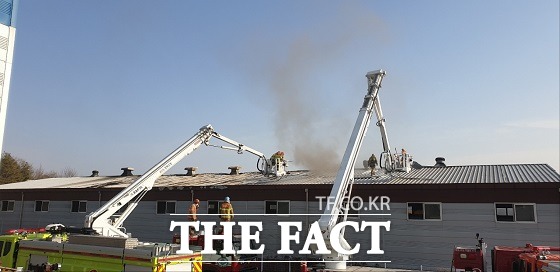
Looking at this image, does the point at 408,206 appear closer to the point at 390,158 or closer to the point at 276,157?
the point at 390,158

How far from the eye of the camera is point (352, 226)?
20109 millimetres

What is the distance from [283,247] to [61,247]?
11.3 meters

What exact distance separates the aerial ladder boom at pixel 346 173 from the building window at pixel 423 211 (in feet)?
10.7

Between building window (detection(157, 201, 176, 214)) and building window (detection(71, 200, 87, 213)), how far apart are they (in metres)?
6.45

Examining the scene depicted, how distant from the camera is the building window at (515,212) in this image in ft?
55.7

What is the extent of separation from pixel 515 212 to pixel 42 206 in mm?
30676

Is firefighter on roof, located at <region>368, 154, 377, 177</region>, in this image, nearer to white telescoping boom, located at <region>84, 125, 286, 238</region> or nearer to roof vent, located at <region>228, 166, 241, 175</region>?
white telescoping boom, located at <region>84, 125, 286, 238</region>

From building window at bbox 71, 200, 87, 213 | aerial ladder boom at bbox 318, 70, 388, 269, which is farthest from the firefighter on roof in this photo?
building window at bbox 71, 200, 87, 213

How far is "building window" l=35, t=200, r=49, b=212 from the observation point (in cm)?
2977

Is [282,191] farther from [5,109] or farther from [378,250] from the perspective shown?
[5,109]

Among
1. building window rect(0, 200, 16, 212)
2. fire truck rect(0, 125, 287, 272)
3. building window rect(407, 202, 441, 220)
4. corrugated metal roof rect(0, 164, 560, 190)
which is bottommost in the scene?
fire truck rect(0, 125, 287, 272)

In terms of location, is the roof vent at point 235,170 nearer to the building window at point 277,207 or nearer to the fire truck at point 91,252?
the building window at point 277,207

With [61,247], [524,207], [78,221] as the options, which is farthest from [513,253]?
[78,221]

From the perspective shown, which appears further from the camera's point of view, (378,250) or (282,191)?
(282,191)
